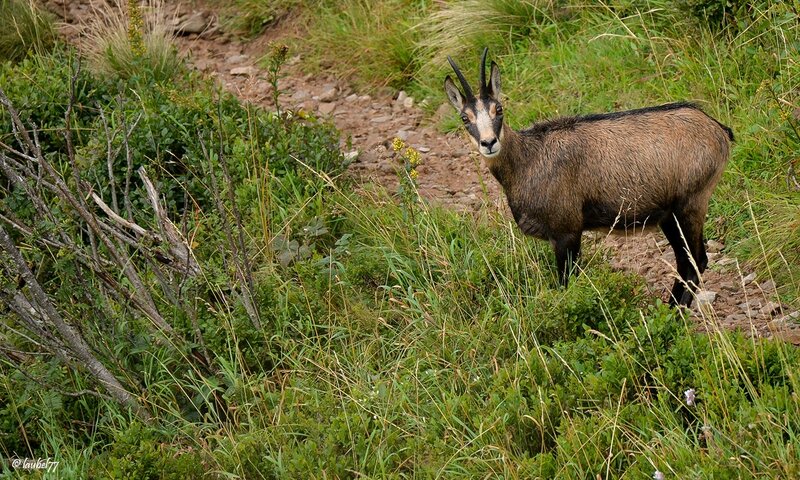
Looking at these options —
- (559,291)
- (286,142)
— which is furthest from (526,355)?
(286,142)

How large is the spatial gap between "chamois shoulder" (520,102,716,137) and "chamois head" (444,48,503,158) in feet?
1.19

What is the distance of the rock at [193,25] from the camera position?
35.4 feet

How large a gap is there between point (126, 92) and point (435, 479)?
5.16m

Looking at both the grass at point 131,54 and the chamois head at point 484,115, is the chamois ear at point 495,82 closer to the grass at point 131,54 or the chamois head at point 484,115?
the chamois head at point 484,115

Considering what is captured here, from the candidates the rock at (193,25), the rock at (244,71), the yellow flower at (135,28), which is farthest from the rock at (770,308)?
the rock at (193,25)

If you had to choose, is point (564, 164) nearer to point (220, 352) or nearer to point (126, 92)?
point (220, 352)

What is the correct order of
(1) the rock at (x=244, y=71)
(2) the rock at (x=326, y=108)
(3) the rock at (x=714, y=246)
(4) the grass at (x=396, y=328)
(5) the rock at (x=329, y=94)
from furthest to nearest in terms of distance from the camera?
(1) the rock at (x=244, y=71) → (5) the rock at (x=329, y=94) → (2) the rock at (x=326, y=108) → (3) the rock at (x=714, y=246) → (4) the grass at (x=396, y=328)

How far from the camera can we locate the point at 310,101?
949cm

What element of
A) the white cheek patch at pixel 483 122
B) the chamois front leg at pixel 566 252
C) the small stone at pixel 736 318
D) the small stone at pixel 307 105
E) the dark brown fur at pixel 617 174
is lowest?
the small stone at pixel 736 318

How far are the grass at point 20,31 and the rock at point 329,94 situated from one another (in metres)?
2.68

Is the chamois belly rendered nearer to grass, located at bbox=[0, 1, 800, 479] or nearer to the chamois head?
grass, located at bbox=[0, 1, 800, 479]

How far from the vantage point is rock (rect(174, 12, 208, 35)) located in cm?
1080

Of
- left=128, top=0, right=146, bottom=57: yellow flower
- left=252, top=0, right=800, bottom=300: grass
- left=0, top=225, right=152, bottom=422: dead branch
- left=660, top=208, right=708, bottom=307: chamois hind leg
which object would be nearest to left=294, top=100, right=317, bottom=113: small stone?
left=252, top=0, right=800, bottom=300: grass

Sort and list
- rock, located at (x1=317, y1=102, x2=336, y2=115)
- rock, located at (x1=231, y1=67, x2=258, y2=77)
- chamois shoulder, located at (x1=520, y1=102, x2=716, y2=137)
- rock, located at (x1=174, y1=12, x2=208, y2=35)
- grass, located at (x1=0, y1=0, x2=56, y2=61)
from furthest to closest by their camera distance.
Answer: rock, located at (x1=174, y1=12, x2=208, y2=35)
rock, located at (x1=231, y1=67, x2=258, y2=77)
grass, located at (x1=0, y1=0, x2=56, y2=61)
rock, located at (x1=317, y1=102, x2=336, y2=115)
chamois shoulder, located at (x1=520, y1=102, x2=716, y2=137)
